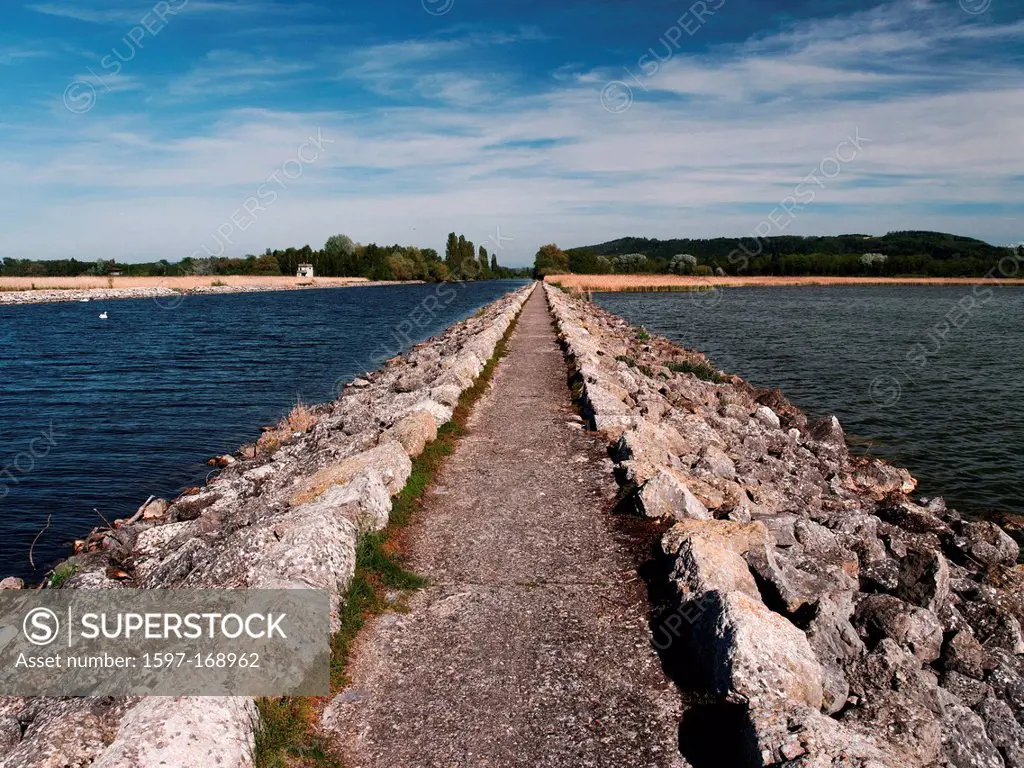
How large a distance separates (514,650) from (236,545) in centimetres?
297

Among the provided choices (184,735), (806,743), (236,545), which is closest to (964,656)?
Result: (806,743)

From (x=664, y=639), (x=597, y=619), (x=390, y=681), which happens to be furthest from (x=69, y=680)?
(x=664, y=639)

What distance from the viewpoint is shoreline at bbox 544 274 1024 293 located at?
9450 cm

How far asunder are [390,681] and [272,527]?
2192 mm

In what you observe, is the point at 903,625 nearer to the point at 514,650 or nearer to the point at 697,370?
the point at 514,650

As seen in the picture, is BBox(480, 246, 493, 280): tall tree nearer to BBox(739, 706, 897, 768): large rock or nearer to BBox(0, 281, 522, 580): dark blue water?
BBox(0, 281, 522, 580): dark blue water

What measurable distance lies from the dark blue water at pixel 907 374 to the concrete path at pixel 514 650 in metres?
10.4

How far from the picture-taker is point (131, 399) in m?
23.5

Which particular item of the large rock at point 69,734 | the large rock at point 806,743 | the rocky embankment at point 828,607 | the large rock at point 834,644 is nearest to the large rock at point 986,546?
the rocky embankment at point 828,607

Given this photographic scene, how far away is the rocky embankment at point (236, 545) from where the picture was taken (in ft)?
14.6

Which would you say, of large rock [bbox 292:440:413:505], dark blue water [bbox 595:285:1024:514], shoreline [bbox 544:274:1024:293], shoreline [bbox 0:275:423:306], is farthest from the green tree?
large rock [bbox 292:440:413:505]

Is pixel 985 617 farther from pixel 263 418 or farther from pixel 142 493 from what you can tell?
pixel 263 418

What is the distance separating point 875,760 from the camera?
432 centimetres

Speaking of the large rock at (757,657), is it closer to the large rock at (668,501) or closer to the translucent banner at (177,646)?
the large rock at (668,501)
